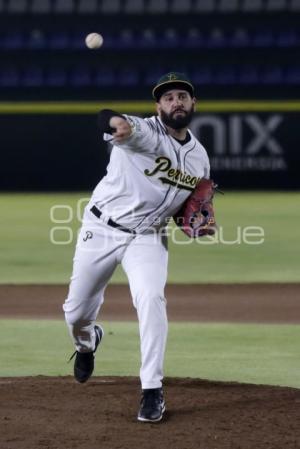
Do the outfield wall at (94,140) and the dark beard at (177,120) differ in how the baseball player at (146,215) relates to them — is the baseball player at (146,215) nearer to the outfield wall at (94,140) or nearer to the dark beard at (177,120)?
the dark beard at (177,120)

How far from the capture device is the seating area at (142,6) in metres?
21.2

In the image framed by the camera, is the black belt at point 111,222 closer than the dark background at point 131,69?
Yes

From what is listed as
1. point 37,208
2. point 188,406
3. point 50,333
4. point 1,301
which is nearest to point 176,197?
point 188,406

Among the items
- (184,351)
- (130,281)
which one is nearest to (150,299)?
(130,281)

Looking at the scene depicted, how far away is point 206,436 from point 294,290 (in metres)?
5.43

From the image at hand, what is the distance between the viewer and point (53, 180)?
1970cm

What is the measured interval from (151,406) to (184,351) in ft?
7.33

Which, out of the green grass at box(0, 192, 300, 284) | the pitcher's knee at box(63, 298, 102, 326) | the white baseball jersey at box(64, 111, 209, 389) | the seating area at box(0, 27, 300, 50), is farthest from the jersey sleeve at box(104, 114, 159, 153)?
the seating area at box(0, 27, 300, 50)

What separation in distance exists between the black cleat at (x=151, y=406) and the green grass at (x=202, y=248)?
221 inches

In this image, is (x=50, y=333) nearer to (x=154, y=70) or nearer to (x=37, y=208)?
(x=37, y=208)

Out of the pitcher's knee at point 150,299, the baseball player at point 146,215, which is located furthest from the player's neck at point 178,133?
the pitcher's knee at point 150,299

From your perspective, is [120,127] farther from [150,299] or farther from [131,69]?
[131,69]

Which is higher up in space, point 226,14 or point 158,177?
point 226,14

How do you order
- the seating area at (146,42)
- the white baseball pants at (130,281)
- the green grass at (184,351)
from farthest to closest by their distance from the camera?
1. the seating area at (146,42)
2. the green grass at (184,351)
3. the white baseball pants at (130,281)
